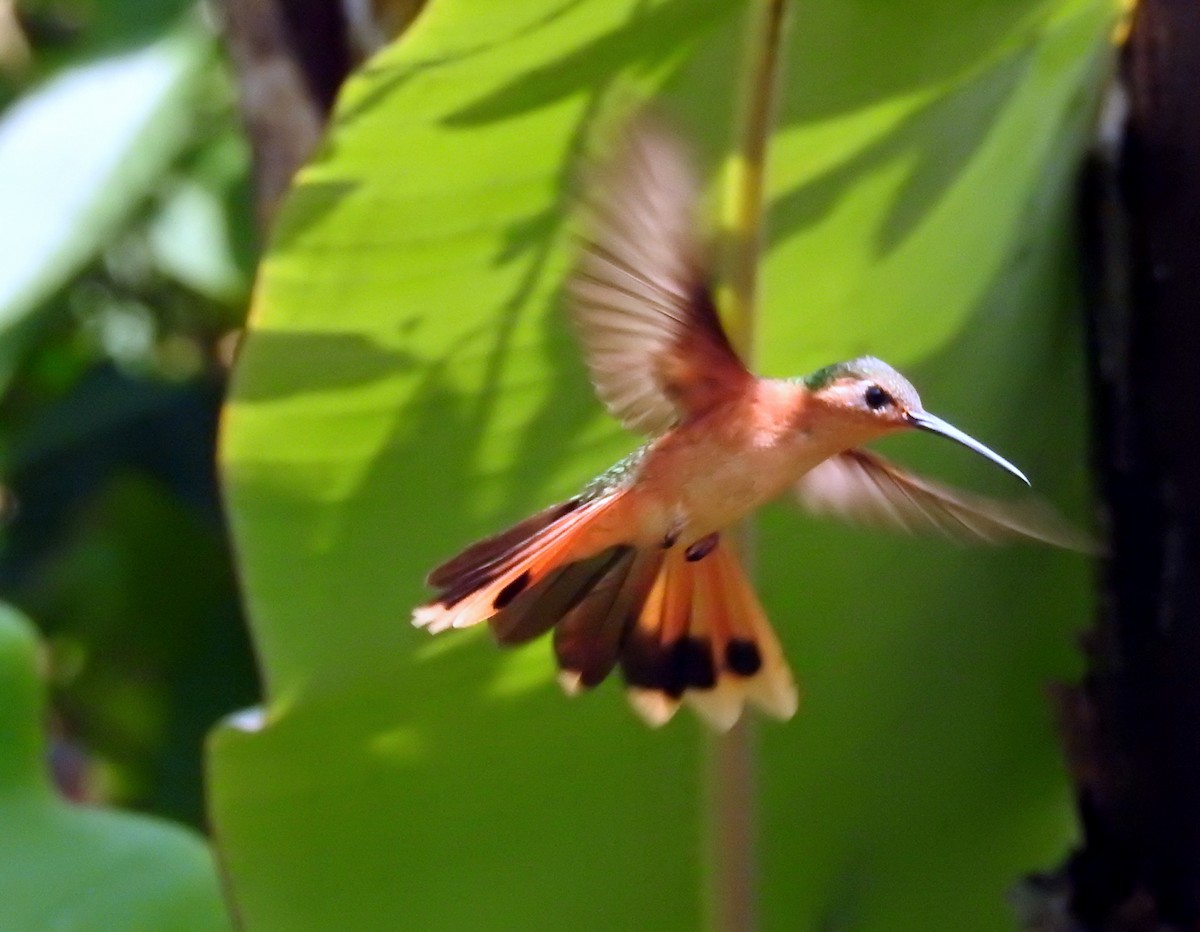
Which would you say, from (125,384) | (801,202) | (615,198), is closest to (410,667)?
(801,202)

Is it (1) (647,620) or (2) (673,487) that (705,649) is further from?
(2) (673,487)

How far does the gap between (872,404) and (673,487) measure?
0.11 m

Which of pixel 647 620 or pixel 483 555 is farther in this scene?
pixel 647 620

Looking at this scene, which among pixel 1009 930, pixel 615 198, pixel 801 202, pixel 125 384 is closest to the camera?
pixel 615 198

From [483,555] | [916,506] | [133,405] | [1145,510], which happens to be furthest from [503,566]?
[133,405]

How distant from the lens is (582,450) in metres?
0.99

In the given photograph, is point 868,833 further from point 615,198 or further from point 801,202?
point 615,198

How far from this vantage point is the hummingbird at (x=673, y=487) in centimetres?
59

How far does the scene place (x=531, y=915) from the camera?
1.09m

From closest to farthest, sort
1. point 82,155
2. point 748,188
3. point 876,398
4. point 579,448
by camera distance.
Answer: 1. point 876,398
2. point 748,188
3. point 579,448
4. point 82,155

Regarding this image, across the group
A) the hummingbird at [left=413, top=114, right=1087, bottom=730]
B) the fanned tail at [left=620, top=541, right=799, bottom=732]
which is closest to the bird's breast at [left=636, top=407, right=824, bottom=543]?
the hummingbird at [left=413, top=114, right=1087, bottom=730]

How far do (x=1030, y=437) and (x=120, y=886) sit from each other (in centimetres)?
77

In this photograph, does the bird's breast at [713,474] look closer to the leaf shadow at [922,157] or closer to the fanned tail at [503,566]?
the fanned tail at [503,566]

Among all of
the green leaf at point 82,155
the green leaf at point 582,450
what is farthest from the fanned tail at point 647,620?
the green leaf at point 82,155
